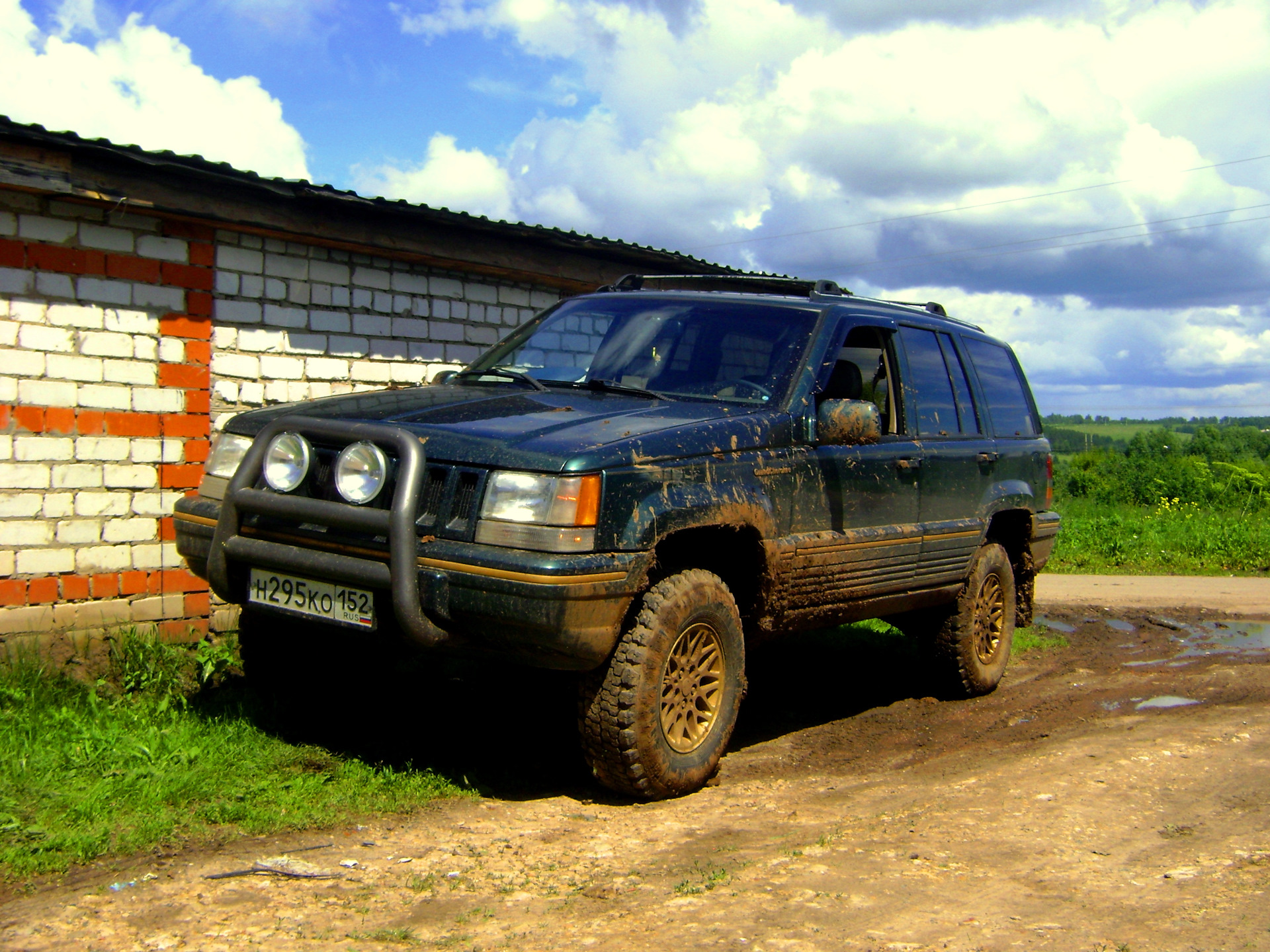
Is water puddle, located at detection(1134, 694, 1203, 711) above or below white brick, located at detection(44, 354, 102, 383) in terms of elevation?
below

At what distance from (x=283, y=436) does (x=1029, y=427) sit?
4842 mm

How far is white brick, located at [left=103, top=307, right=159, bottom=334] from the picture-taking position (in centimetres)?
595

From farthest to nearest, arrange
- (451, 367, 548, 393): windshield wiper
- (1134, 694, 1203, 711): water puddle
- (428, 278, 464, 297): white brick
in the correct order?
(428, 278, 464, 297): white brick < (1134, 694, 1203, 711): water puddle < (451, 367, 548, 393): windshield wiper

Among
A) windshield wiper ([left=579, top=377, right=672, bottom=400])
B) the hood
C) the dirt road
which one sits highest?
windshield wiper ([left=579, top=377, right=672, bottom=400])

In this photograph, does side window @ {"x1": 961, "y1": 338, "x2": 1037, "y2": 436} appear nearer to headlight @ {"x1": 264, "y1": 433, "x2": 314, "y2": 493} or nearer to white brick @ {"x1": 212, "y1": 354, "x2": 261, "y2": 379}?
headlight @ {"x1": 264, "y1": 433, "x2": 314, "y2": 493}

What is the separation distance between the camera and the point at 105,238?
5934mm

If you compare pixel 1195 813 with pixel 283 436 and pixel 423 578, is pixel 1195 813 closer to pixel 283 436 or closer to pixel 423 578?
pixel 423 578

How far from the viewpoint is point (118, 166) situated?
5.72 metres

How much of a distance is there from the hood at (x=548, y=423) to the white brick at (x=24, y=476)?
1.66m

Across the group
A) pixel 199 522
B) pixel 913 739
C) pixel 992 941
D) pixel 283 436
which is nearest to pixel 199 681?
pixel 199 522

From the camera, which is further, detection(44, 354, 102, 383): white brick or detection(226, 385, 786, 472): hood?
detection(44, 354, 102, 383): white brick

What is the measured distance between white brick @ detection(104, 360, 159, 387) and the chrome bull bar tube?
2.17 meters

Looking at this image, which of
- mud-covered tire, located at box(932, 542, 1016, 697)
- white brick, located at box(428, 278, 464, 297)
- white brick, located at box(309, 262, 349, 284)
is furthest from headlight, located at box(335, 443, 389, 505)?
white brick, located at box(428, 278, 464, 297)

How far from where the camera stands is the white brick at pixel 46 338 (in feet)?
18.5
